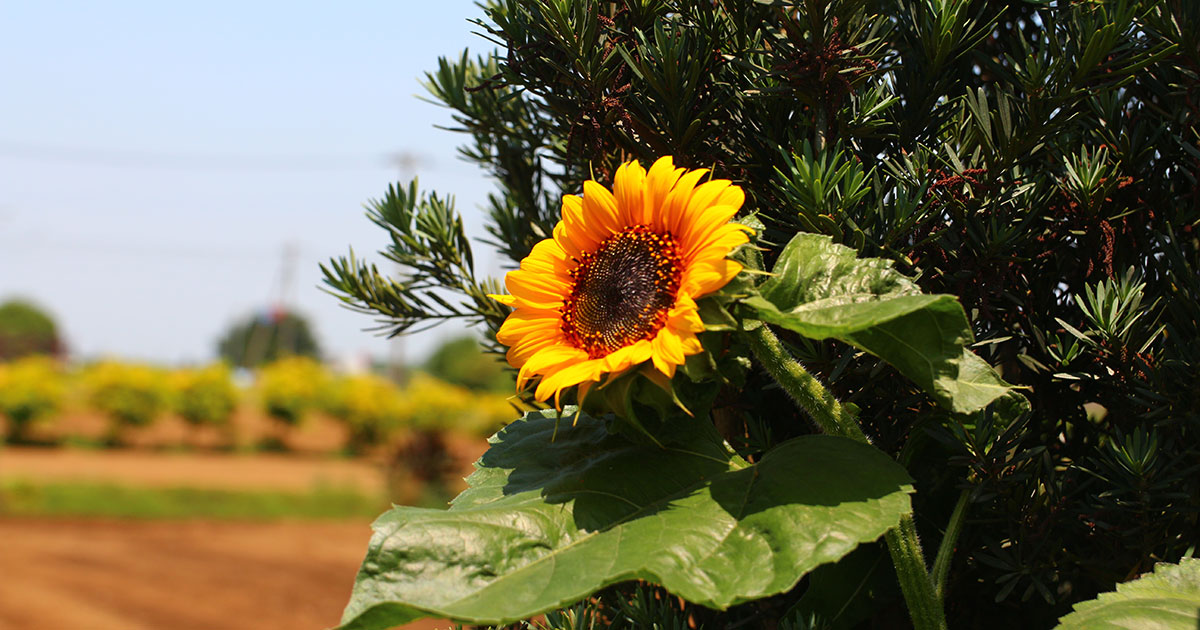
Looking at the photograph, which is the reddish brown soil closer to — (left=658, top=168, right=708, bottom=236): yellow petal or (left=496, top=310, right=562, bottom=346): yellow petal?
(left=496, top=310, right=562, bottom=346): yellow petal

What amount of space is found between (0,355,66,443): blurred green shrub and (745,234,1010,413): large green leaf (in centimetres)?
2041

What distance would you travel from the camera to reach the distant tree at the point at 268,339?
55.7 m

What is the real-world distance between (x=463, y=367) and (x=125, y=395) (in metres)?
18.9

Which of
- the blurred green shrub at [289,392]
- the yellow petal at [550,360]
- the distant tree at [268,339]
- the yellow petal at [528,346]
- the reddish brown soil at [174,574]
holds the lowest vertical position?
the reddish brown soil at [174,574]

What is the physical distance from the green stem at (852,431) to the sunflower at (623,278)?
140 millimetres

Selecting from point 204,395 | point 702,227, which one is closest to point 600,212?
point 702,227

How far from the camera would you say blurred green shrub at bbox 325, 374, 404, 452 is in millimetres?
20984

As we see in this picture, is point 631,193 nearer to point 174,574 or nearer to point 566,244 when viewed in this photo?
point 566,244

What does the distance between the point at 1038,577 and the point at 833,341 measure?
0.40 m

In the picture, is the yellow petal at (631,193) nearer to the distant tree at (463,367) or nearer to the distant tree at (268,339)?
the distant tree at (463,367)

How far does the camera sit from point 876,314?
92 centimetres

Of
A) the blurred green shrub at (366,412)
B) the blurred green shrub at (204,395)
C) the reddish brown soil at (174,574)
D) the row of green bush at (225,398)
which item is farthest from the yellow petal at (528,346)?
the blurred green shrub at (366,412)

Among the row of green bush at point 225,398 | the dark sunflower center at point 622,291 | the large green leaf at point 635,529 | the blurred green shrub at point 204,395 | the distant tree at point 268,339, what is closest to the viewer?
the large green leaf at point 635,529

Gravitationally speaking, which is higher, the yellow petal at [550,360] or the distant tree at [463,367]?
the yellow petal at [550,360]
